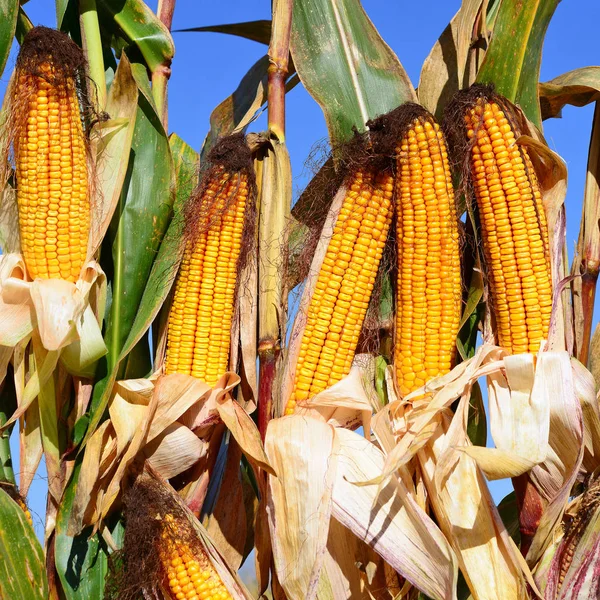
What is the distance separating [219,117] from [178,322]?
1388mm

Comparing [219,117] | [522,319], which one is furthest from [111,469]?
[219,117]

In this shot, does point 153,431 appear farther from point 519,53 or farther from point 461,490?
point 519,53

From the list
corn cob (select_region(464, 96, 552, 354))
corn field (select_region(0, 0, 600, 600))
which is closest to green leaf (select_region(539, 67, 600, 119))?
corn field (select_region(0, 0, 600, 600))

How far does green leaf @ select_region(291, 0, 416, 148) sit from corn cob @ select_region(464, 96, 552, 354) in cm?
66

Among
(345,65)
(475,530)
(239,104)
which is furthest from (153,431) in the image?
(239,104)

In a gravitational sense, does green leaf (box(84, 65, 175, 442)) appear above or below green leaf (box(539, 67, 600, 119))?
below

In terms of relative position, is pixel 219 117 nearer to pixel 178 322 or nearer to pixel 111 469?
pixel 178 322

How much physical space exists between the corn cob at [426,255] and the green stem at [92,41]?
3.99 ft

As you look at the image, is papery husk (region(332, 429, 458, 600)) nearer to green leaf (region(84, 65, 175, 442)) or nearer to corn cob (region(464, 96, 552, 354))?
corn cob (region(464, 96, 552, 354))

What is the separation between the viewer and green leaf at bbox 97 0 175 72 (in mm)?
3326

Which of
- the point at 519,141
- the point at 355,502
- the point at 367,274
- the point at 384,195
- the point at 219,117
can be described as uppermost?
the point at 219,117

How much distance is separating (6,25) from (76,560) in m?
1.87

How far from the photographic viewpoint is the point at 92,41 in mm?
3207

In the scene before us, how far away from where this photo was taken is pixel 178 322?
2.78 metres
